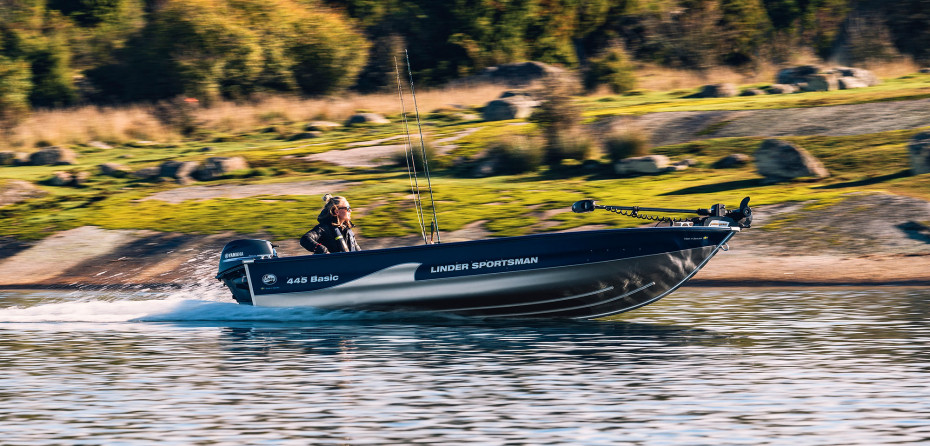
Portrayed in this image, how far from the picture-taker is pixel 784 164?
28.3m

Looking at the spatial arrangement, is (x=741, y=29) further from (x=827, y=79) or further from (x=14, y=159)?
(x=14, y=159)

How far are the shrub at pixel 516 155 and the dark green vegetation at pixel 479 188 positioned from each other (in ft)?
0.20

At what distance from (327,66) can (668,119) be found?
21337 millimetres

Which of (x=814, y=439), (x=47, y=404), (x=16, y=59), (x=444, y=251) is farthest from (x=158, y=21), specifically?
(x=814, y=439)

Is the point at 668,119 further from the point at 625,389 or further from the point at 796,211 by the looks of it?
the point at 625,389

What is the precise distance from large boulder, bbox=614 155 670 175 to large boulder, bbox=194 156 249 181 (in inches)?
412

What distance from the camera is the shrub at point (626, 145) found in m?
32.0

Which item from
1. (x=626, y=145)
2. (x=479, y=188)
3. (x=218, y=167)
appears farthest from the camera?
(x=218, y=167)

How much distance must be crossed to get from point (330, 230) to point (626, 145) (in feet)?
53.3

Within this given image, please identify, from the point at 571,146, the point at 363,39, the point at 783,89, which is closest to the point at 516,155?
the point at 571,146

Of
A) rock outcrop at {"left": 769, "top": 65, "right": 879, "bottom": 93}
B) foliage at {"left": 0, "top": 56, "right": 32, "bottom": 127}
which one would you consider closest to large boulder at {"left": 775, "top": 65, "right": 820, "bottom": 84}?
rock outcrop at {"left": 769, "top": 65, "right": 879, "bottom": 93}

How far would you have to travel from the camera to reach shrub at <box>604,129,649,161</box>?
32.0 m

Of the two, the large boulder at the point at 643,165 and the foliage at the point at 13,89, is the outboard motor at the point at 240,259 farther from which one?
the foliage at the point at 13,89

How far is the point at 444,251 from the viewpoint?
52.8ft
